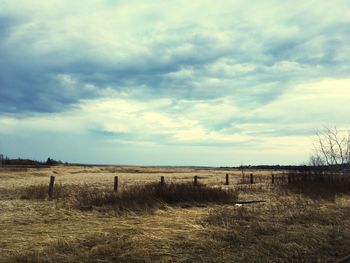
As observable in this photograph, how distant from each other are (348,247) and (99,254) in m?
5.31

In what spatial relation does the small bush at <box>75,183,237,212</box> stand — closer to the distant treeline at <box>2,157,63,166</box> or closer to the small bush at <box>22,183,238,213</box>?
the small bush at <box>22,183,238,213</box>

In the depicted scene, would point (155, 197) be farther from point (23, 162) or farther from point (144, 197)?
point (23, 162)

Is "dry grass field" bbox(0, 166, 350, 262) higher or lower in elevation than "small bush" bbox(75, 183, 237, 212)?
lower

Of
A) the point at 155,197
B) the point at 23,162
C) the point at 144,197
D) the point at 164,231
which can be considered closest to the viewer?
the point at 164,231

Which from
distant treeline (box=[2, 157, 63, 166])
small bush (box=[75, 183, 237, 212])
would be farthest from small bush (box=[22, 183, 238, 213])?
distant treeline (box=[2, 157, 63, 166])

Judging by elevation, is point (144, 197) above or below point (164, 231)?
above

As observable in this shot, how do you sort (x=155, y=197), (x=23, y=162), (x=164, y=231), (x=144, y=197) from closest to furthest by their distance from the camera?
(x=164, y=231) < (x=144, y=197) < (x=155, y=197) < (x=23, y=162)

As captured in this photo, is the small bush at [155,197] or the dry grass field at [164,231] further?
the small bush at [155,197]

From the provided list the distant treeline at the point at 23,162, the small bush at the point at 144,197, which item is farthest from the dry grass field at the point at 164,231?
the distant treeline at the point at 23,162

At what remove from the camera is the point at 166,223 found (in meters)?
11.7

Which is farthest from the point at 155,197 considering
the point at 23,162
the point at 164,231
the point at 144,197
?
the point at 23,162

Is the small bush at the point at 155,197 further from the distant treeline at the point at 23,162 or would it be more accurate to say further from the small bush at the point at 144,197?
the distant treeline at the point at 23,162

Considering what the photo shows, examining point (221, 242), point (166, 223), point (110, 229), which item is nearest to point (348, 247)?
point (221, 242)

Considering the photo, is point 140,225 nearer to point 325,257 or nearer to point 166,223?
point 166,223
